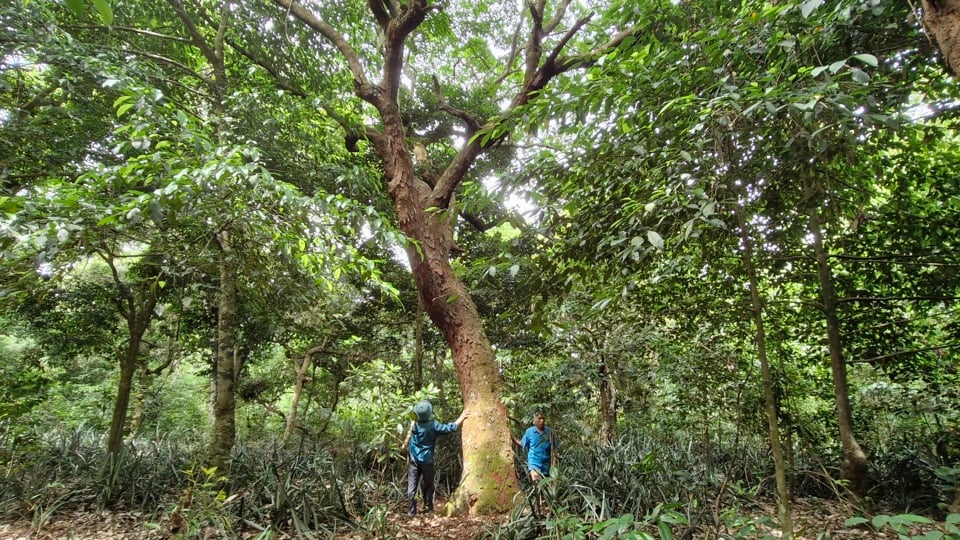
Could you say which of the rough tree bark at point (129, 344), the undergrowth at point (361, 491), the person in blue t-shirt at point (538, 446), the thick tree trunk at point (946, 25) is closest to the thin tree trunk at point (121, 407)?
the rough tree bark at point (129, 344)

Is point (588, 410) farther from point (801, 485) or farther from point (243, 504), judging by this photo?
point (243, 504)

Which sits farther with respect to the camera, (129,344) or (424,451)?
(129,344)

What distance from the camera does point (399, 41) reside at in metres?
4.83

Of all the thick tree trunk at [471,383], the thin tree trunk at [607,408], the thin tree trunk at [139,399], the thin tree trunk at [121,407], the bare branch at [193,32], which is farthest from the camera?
the thin tree trunk at [139,399]

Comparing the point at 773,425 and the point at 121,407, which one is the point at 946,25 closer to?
the point at 773,425

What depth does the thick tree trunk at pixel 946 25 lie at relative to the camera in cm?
175

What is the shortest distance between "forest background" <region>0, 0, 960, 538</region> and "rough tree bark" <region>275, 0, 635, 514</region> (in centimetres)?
4

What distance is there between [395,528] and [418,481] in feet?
3.64

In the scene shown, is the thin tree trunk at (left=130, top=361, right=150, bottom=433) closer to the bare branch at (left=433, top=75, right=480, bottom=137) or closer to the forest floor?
the forest floor

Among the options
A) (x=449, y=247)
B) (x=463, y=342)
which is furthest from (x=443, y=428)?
(x=449, y=247)

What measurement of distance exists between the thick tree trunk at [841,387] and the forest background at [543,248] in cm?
2

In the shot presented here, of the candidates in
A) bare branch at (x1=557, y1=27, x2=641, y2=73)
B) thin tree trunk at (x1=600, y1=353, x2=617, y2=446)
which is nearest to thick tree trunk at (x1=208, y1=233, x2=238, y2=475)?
bare branch at (x1=557, y1=27, x2=641, y2=73)

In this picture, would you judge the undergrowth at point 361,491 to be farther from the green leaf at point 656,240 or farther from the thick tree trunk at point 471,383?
the green leaf at point 656,240

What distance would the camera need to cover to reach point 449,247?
5355 millimetres
